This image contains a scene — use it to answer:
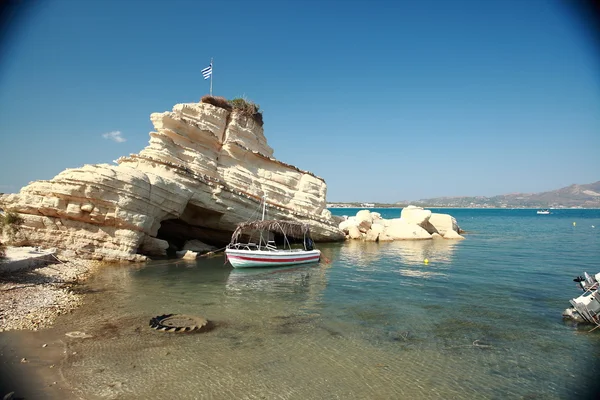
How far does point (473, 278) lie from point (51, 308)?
2260cm

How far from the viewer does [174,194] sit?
2630 centimetres

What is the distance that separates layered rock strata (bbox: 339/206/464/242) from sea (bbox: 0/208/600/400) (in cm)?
2398

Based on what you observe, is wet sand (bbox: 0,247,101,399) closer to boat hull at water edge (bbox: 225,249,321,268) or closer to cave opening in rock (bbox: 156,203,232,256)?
boat hull at water edge (bbox: 225,249,321,268)

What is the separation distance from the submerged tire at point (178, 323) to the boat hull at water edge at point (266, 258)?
10.7m

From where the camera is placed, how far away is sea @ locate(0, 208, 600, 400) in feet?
29.0

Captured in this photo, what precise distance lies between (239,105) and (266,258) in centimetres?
1868

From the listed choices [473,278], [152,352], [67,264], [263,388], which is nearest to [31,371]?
[152,352]

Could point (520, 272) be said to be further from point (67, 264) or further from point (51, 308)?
point (67, 264)

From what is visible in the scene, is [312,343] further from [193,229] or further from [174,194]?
[193,229]

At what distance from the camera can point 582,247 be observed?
1495 inches

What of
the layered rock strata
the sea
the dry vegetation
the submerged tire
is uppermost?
the dry vegetation

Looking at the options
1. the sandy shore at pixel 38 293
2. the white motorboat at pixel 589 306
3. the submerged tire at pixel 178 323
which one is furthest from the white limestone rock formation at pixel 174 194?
the white motorboat at pixel 589 306

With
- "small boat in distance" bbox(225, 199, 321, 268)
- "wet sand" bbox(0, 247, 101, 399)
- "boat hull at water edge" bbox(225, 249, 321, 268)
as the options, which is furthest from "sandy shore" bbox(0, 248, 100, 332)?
"small boat in distance" bbox(225, 199, 321, 268)

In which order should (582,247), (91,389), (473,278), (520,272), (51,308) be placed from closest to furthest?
(91,389) → (51,308) → (473,278) → (520,272) → (582,247)
